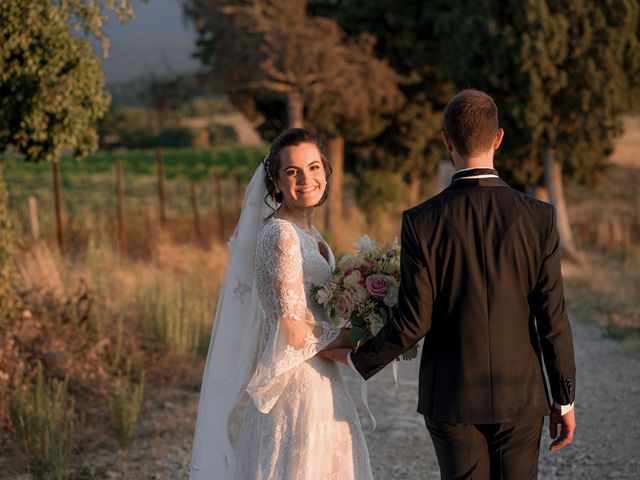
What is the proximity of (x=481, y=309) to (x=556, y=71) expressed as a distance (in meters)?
13.6

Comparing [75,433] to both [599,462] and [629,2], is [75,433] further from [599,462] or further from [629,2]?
[629,2]

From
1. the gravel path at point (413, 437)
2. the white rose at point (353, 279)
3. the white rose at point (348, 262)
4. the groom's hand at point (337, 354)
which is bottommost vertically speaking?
the gravel path at point (413, 437)

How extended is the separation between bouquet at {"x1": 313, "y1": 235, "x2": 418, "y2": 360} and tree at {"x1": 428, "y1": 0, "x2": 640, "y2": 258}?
42.0 feet

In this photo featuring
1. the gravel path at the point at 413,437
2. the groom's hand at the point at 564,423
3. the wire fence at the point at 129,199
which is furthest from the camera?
the wire fence at the point at 129,199

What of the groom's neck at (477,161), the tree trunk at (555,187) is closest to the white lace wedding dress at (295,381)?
the groom's neck at (477,161)

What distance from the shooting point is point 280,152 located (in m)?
4.00

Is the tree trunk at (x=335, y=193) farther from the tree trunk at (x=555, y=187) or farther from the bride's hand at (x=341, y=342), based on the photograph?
the bride's hand at (x=341, y=342)

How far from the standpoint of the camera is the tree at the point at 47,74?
23.6 ft

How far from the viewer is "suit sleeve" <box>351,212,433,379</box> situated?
3299 millimetres

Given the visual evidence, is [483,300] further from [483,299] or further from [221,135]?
[221,135]

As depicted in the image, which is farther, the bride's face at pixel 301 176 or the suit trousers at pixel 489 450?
the bride's face at pixel 301 176

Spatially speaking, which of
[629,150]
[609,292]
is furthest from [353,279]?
[629,150]

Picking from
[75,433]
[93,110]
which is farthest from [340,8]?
[75,433]

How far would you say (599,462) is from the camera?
254 inches
